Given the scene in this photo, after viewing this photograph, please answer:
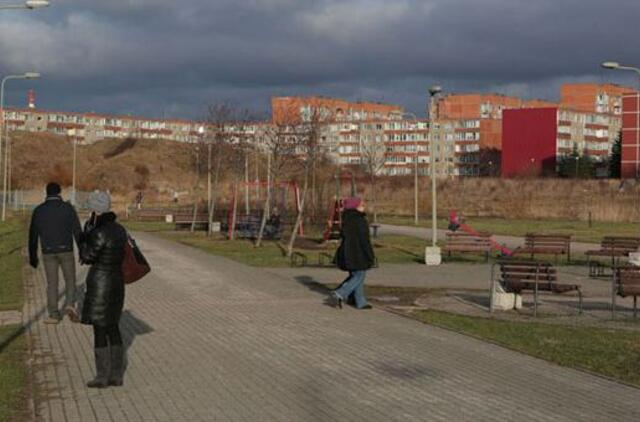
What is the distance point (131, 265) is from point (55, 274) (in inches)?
162

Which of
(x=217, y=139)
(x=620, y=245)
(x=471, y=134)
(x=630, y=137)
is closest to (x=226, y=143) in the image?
(x=217, y=139)

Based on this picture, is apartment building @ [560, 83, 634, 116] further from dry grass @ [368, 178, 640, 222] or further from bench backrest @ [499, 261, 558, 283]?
bench backrest @ [499, 261, 558, 283]

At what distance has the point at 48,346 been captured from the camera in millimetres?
10477

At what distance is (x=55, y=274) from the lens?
12281 millimetres

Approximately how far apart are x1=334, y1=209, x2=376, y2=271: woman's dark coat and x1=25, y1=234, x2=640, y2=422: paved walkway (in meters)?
0.72

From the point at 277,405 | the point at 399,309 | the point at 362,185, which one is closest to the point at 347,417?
the point at 277,405

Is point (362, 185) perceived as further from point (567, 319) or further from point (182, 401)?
point (182, 401)

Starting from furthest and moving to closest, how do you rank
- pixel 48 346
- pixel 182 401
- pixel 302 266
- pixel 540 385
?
pixel 302 266
pixel 48 346
pixel 540 385
pixel 182 401

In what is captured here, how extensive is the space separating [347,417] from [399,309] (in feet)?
23.7

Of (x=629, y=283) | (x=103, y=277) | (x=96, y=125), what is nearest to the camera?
(x=103, y=277)

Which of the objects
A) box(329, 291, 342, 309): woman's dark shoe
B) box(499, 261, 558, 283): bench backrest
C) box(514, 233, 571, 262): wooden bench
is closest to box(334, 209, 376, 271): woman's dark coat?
box(329, 291, 342, 309): woman's dark shoe

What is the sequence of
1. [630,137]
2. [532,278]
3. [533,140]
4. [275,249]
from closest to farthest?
[532,278]
[275,249]
[630,137]
[533,140]

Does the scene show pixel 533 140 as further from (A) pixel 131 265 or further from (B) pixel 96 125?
(A) pixel 131 265

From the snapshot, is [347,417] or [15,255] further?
[15,255]
